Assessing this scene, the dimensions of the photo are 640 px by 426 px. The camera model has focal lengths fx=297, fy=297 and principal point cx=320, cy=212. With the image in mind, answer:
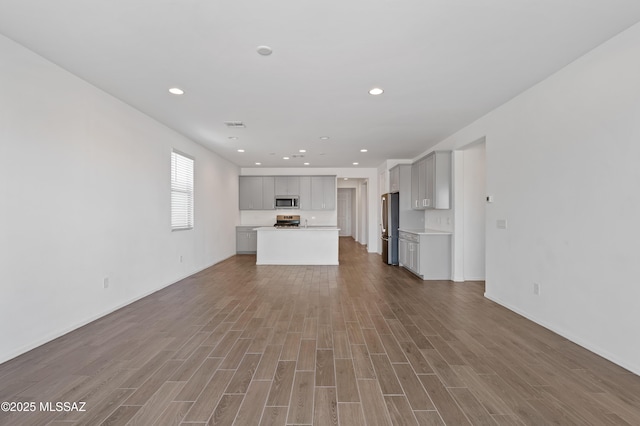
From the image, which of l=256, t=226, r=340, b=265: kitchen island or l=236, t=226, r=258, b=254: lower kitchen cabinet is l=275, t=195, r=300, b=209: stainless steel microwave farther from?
l=256, t=226, r=340, b=265: kitchen island

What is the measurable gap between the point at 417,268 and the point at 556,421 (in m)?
4.11

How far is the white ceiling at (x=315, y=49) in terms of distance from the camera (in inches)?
86.0

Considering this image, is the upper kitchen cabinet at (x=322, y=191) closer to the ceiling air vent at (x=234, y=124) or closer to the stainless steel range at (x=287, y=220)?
the stainless steel range at (x=287, y=220)

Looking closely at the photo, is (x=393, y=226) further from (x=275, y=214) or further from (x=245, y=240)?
(x=245, y=240)

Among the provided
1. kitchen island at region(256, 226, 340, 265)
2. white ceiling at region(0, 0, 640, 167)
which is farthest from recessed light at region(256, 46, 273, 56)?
kitchen island at region(256, 226, 340, 265)

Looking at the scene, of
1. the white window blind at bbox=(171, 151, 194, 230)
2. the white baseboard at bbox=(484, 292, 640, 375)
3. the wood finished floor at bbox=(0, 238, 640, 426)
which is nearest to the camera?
the wood finished floor at bbox=(0, 238, 640, 426)

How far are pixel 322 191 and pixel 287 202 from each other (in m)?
1.16

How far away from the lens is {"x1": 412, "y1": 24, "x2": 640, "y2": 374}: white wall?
247 centimetres

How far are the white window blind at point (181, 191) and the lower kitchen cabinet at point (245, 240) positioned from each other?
3114 millimetres

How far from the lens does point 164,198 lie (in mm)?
5070

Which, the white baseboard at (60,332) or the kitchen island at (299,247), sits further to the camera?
the kitchen island at (299,247)

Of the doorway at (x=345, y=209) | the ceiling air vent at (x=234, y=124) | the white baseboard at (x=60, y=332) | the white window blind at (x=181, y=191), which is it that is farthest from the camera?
the doorway at (x=345, y=209)

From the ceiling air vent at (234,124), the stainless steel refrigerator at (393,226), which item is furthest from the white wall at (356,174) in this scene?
the ceiling air vent at (234,124)

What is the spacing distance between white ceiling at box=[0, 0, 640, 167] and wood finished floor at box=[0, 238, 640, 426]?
108 inches
